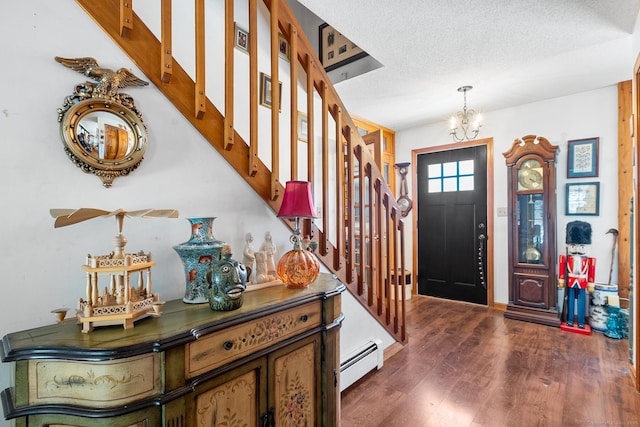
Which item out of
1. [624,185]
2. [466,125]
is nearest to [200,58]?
[466,125]

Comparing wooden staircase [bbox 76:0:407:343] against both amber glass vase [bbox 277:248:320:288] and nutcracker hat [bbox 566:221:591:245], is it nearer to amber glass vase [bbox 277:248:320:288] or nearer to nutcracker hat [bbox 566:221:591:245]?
amber glass vase [bbox 277:248:320:288]

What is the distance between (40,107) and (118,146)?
24cm

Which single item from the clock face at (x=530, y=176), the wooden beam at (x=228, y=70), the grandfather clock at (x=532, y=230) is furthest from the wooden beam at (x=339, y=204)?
the clock face at (x=530, y=176)

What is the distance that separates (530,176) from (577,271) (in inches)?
44.5

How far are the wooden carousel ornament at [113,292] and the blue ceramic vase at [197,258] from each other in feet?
0.57

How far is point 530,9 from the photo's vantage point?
6.59 ft

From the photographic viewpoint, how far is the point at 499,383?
222cm

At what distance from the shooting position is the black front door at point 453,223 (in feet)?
13.6

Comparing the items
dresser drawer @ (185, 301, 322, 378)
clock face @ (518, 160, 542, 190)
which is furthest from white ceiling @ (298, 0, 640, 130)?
dresser drawer @ (185, 301, 322, 378)

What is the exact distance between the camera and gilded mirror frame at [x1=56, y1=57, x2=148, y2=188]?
1.06 m

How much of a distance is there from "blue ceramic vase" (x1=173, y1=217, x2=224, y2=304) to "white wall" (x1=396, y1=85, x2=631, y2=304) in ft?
12.9

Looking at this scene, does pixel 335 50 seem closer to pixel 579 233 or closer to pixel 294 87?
pixel 294 87

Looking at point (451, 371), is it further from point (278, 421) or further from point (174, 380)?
point (174, 380)

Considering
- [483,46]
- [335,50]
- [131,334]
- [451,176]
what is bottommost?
[131,334]
